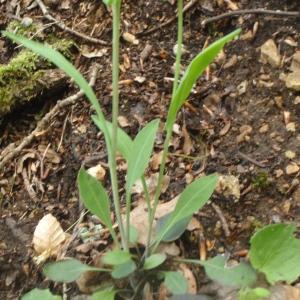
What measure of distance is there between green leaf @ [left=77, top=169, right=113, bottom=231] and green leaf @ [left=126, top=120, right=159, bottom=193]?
92mm

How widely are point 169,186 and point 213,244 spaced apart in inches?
8.1

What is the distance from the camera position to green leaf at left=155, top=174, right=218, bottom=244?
4.23ft

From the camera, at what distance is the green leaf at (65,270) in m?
1.29

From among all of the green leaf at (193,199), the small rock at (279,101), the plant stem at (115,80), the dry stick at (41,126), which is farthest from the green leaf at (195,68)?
the dry stick at (41,126)

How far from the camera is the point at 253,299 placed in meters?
1.22

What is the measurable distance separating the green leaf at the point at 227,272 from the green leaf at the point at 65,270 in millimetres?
231

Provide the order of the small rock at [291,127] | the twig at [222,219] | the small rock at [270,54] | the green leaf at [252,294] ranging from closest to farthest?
the green leaf at [252,294]
the twig at [222,219]
the small rock at [291,127]
the small rock at [270,54]

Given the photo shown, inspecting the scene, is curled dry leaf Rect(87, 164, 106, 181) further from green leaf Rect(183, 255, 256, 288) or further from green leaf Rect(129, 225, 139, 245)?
green leaf Rect(183, 255, 256, 288)

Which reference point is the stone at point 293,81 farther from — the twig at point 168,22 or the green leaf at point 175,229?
the green leaf at point 175,229

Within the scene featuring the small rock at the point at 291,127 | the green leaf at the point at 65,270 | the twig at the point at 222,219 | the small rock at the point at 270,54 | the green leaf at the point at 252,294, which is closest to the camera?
the green leaf at the point at 252,294

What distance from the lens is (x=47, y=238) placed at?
149 cm

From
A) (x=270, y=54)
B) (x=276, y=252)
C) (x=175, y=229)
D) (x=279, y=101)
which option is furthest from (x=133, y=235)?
(x=270, y=54)

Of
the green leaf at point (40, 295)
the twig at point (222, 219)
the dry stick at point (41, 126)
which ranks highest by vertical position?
the dry stick at point (41, 126)

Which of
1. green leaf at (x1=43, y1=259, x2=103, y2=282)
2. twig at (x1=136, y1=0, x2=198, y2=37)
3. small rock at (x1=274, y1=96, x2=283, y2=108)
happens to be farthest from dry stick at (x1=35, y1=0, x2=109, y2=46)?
green leaf at (x1=43, y1=259, x2=103, y2=282)
